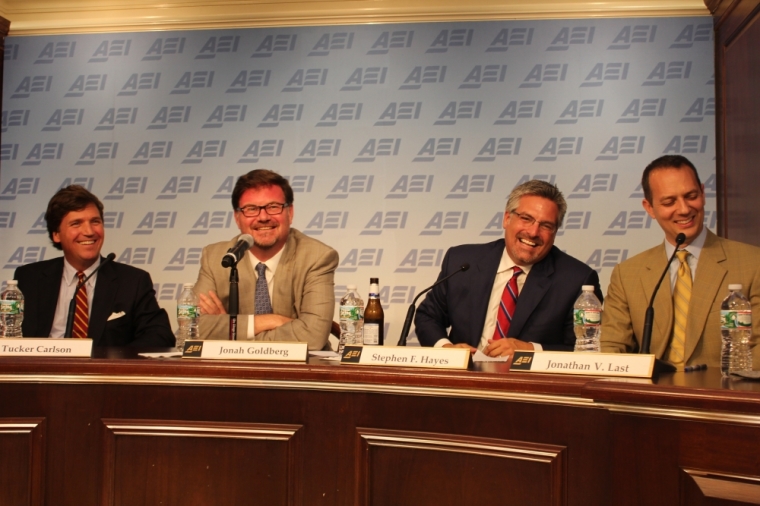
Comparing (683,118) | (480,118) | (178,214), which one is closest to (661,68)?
(683,118)

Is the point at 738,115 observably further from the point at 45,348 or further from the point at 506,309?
the point at 45,348

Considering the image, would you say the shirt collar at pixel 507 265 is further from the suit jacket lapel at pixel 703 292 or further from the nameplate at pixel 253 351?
the nameplate at pixel 253 351

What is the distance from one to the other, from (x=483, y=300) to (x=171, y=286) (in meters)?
2.52

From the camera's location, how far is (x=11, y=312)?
290cm

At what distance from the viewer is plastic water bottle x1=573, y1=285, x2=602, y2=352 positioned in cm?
259

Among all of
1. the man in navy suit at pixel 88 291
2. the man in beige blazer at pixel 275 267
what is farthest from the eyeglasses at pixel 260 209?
the man in navy suit at pixel 88 291

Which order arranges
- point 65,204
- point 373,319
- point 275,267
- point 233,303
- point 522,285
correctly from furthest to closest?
point 65,204 < point 275,267 < point 522,285 < point 373,319 < point 233,303

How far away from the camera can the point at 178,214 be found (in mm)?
4977

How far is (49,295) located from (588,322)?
91.1 inches

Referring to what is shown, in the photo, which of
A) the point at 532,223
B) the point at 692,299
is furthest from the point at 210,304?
the point at 692,299

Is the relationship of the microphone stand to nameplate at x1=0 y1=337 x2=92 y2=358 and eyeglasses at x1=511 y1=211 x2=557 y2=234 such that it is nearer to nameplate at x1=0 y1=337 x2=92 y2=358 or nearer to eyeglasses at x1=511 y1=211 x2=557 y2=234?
Answer: nameplate at x1=0 y1=337 x2=92 y2=358

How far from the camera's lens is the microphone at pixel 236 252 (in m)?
2.45

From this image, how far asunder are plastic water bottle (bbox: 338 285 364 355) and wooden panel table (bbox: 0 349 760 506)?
56 cm

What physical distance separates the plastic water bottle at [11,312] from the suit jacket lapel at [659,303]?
229 centimetres
